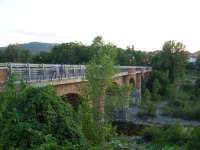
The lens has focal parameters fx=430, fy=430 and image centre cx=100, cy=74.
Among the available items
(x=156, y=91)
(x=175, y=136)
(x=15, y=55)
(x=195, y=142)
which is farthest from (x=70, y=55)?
(x=195, y=142)

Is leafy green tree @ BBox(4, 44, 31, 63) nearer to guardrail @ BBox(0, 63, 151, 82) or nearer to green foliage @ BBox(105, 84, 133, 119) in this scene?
guardrail @ BBox(0, 63, 151, 82)

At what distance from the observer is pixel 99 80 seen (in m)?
21.2

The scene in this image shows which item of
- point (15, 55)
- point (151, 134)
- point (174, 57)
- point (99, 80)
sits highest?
point (15, 55)

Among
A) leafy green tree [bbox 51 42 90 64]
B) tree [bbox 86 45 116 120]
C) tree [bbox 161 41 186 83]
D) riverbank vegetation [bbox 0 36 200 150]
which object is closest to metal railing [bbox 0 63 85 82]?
riverbank vegetation [bbox 0 36 200 150]

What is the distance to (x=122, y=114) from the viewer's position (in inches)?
1881

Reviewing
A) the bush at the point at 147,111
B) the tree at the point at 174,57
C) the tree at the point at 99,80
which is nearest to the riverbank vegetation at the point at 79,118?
the tree at the point at 99,80

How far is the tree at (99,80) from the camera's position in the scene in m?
20.9

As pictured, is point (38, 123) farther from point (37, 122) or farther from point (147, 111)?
point (147, 111)

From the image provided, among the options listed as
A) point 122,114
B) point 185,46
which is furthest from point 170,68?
point 122,114

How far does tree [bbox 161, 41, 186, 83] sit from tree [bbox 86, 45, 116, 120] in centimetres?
6247

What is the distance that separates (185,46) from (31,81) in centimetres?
6684

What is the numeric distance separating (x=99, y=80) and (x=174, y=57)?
64082 mm

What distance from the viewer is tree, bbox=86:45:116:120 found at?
20938mm

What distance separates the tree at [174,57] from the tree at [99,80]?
62474 millimetres
